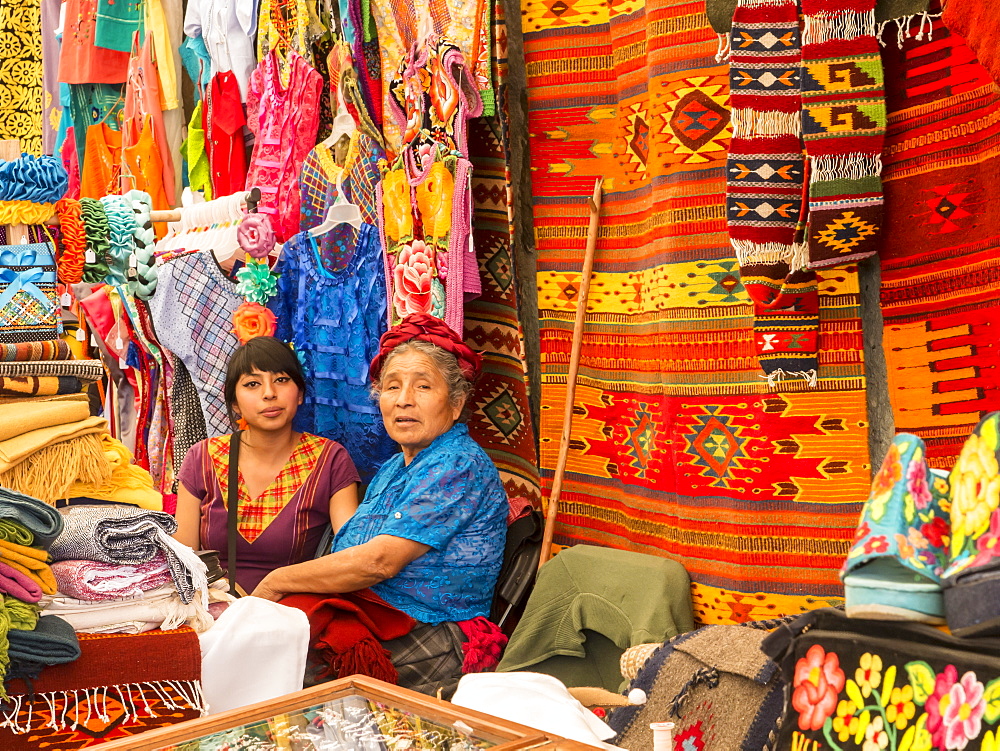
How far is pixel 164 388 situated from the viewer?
4.83m

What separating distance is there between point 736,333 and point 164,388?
2.81 meters

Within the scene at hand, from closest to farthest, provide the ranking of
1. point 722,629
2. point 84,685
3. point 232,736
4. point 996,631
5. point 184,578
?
1. point 996,631
2. point 232,736
3. point 84,685
4. point 184,578
5. point 722,629

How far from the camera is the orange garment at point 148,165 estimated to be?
5.87 m

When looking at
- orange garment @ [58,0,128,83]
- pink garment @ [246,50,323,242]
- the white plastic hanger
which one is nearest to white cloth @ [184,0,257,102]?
pink garment @ [246,50,323,242]

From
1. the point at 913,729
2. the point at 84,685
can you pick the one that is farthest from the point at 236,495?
the point at 913,729

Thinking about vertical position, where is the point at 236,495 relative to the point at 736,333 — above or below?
below

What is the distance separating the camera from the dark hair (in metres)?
3.94

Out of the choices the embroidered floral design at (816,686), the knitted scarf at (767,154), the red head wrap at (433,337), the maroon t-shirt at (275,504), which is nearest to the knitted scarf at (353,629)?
the maroon t-shirt at (275,504)

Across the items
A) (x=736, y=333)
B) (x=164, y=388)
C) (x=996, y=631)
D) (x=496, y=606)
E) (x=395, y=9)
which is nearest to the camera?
(x=996, y=631)

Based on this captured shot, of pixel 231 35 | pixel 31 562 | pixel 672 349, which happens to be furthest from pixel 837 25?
pixel 231 35

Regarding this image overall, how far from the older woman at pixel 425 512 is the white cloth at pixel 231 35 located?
7.19ft

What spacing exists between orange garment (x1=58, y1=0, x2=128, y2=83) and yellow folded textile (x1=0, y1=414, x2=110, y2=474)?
15.2 ft

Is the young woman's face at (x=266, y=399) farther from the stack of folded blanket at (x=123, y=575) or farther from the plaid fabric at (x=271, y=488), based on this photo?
the stack of folded blanket at (x=123, y=575)

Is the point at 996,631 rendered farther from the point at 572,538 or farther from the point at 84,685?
the point at 572,538
